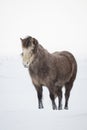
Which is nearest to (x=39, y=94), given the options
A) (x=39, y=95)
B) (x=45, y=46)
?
(x=39, y=95)

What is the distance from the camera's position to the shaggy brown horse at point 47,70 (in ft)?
7.21

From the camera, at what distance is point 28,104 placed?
2.36 metres

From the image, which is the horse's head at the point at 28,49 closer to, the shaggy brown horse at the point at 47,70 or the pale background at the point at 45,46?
the shaggy brown horse at the point at 47,70

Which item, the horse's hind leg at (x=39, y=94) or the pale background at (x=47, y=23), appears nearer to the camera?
the horse's hind leg at (x=39, y=94)

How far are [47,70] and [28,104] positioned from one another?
0.81 ft

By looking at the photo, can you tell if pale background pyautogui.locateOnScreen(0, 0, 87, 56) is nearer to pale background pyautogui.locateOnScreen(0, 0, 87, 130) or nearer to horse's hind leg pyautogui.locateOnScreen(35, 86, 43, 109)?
pale background pyautogui.locateOnScreen(0, 0, 87, 130)

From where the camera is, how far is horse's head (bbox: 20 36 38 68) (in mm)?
2166

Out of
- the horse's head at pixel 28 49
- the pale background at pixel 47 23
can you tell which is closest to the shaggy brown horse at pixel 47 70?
the horse's head at pixel 28 49

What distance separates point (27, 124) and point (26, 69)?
0.35 meters

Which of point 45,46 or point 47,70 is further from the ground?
point 45,46

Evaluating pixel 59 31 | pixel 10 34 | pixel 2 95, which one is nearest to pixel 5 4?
pixel 10 34

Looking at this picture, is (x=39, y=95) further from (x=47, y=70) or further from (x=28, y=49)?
(x=28, y=49)

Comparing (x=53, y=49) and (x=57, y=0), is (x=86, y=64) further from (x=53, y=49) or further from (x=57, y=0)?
(x=57, y=0)

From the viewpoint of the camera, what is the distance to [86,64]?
250 cm
